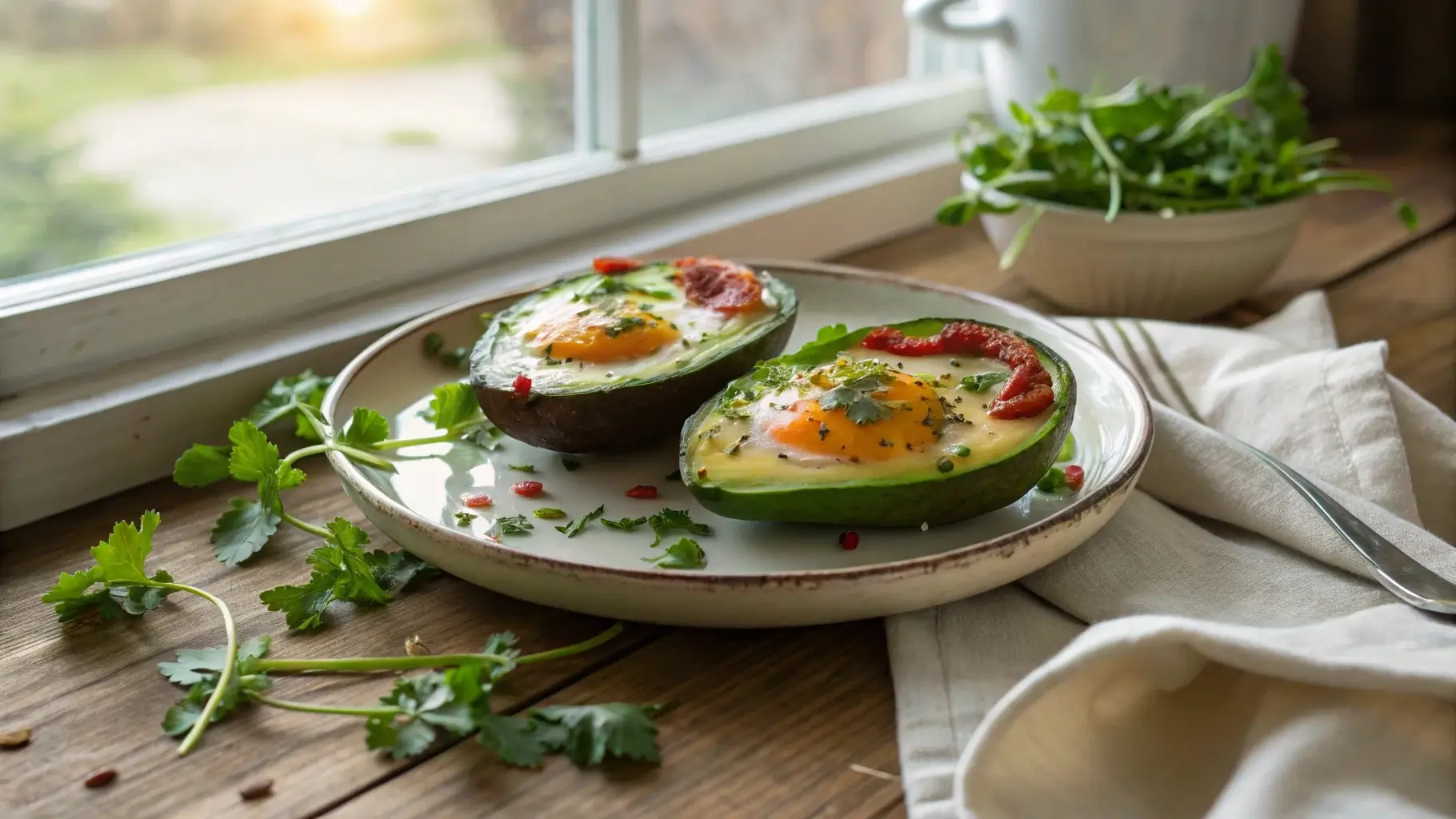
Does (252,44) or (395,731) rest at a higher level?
(252,44)

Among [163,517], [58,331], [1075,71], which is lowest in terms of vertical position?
[163,517]

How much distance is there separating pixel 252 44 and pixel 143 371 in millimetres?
298

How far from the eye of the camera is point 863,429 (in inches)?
33.1

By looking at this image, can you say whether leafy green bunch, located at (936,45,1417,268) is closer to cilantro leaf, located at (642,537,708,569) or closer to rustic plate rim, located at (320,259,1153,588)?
rustic plate rim, located at (320,259,1153,588)

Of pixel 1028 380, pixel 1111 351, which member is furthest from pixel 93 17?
pixel 1111 351

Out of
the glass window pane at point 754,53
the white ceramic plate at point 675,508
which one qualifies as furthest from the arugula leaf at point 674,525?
the glass window pane at point 754,53

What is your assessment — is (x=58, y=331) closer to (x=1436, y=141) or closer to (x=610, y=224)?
(x=610, y=224)

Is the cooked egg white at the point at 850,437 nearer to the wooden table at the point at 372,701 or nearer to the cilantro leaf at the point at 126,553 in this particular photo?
the wooden table at the point at 372,701

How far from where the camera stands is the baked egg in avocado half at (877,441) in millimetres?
822

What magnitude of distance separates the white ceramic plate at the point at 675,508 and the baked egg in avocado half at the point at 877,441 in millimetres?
30

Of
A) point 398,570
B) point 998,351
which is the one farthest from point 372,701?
point 998,351

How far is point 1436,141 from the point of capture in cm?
211

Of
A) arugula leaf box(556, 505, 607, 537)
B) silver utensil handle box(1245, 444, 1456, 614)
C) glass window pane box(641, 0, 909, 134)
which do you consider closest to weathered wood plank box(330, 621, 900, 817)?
arugula leaf box(556, 505, 607, 537)

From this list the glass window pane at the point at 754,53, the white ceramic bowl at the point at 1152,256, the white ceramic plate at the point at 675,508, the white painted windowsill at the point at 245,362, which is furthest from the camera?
the glass window pane at the point at 754,53
